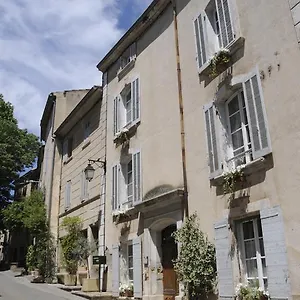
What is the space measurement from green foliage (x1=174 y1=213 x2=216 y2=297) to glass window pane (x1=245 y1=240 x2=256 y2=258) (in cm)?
89

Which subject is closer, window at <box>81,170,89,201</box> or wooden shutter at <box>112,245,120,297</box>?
wooden shutter at <box>112,245,120,297</box>

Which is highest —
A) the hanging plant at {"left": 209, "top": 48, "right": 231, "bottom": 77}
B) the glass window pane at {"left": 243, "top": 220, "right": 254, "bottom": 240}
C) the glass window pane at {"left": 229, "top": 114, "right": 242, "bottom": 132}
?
the hanging plant at {"left": 209, "top": 48, "right": 231, "bottom": 77}

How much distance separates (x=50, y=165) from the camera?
21641 mm

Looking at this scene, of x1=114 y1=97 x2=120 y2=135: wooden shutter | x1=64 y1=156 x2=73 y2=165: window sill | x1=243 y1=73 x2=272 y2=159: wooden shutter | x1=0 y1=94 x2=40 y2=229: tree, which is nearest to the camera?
x1=243 y1=73 x2=272 y2=159: wooden shutter

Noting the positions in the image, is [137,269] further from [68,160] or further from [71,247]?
[68,160]

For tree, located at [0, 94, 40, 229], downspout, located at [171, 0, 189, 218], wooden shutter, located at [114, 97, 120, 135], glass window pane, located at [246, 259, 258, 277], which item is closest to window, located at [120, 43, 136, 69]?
wooden shutter, located at [114, 97, 120, 135]

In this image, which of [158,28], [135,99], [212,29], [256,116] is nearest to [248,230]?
[256,116]

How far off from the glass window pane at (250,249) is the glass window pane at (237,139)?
204cm

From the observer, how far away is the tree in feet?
88.8

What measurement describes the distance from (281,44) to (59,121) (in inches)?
654

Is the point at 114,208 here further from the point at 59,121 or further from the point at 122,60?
the point at 59,121

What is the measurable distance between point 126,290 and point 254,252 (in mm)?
5289

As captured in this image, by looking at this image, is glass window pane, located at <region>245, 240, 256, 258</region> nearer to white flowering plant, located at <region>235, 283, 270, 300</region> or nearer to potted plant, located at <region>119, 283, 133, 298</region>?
white flowering plant, located at <region>235, 283, 270, 300</region>

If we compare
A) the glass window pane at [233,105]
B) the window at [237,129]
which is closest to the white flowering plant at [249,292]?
the window at [237,129]
